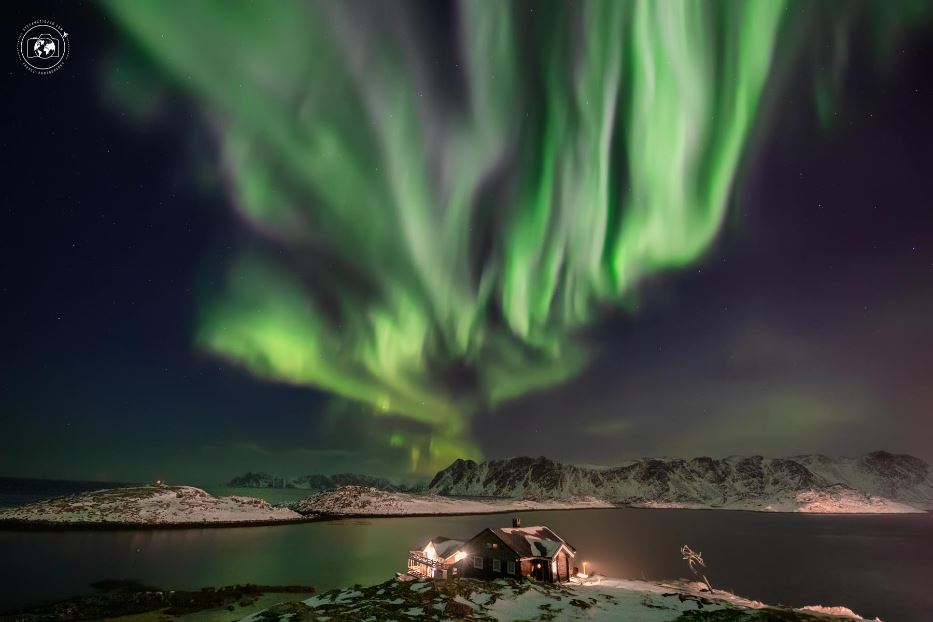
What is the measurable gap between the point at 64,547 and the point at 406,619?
86.6 metres

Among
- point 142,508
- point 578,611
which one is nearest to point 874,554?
point 578,611

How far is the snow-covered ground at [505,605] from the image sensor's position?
35469mm

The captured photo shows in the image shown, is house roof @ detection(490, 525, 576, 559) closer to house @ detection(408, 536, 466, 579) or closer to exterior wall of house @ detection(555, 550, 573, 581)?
exterior wall of house @ detection(555, 550, 573, 581)

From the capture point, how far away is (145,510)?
13462 centimetres

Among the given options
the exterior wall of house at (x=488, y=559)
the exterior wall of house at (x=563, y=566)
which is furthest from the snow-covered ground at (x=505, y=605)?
the exterior wall of house at (x=563, y=566)

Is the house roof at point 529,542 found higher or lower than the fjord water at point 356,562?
higher

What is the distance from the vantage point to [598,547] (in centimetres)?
11306

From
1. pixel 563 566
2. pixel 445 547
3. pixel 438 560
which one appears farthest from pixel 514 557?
pixel 445 547

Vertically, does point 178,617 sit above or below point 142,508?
below

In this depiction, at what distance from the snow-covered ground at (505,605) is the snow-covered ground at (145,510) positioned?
376 ft

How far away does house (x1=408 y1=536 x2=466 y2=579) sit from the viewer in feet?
189

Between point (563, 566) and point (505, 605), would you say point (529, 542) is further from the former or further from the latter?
point (505, 605)

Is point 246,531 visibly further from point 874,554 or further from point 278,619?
point 874,554

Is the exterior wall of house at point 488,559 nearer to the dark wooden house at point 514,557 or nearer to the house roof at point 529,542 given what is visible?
the dark wooden house at point 514,557
